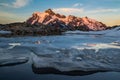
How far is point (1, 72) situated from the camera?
925 centimetres

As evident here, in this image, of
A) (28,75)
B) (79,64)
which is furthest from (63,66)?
(28,75)

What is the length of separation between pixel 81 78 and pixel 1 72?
297 centimetres

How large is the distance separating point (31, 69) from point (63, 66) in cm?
154

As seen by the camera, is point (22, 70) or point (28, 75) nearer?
point (28, 75)

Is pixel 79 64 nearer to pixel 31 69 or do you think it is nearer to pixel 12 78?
pixel 31 69

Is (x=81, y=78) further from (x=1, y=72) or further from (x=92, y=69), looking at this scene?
(x=1, y=72)

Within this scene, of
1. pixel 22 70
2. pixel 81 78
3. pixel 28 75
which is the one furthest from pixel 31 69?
pixel 81 78

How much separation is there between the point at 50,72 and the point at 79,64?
7.04ft

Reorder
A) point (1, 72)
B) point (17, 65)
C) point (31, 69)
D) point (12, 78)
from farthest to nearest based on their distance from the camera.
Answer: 1. point (17, 65)
2. point (31, 69)
3. point (1, 72)
4. point (12, 78)

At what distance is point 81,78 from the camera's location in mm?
8734

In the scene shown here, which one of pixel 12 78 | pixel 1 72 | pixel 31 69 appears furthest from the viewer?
pixel 31 69

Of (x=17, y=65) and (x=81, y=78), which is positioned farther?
(x=17, y=65)

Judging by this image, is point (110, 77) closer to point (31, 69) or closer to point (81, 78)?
point (81, 78)

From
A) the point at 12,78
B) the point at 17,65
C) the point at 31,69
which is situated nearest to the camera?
the point at 12,78
